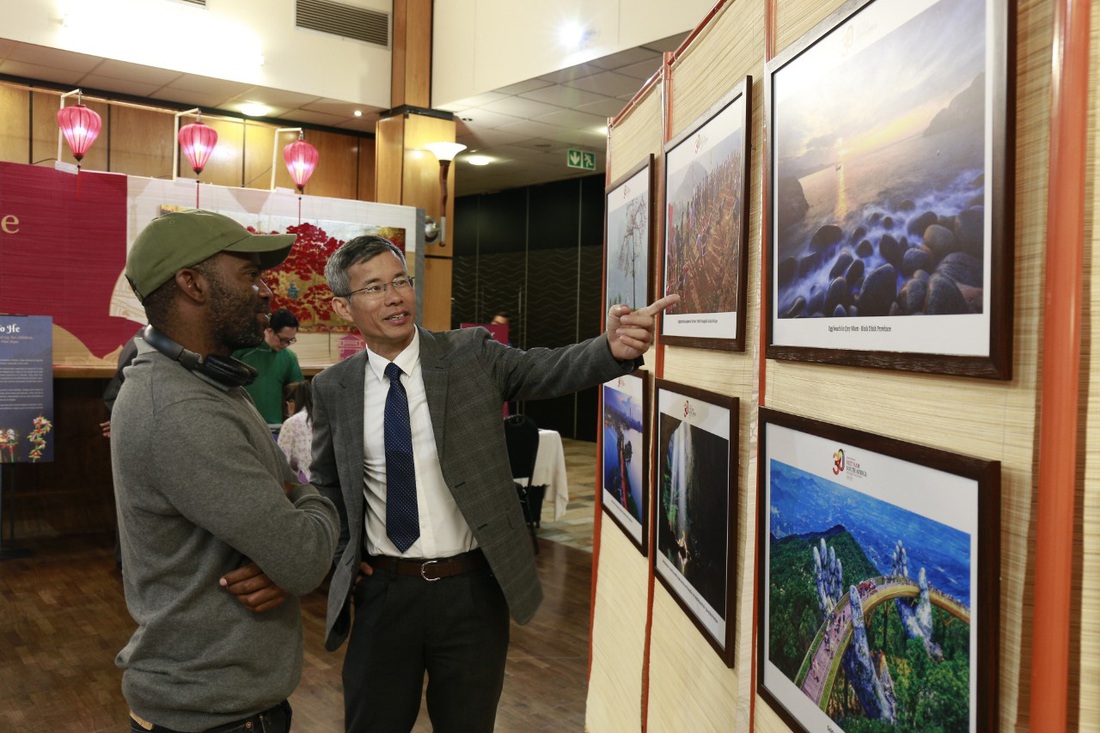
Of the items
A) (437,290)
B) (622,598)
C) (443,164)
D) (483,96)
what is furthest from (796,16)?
(437,290)

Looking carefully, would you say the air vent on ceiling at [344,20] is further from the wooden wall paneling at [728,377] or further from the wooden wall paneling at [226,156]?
the wooden wall paneling at [728,377]

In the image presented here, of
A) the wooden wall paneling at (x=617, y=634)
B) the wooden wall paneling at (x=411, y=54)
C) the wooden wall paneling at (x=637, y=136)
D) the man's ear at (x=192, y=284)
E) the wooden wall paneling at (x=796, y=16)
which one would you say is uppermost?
the wooden wall paneling at (x=411, y=54)

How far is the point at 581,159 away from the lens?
32.5 feet

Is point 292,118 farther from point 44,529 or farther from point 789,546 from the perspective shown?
point 789,546

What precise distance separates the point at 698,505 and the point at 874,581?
747 mm

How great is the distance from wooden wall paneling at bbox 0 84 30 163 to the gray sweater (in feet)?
25.6

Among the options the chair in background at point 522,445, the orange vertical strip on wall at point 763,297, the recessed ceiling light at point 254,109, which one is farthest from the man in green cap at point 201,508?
the recessed ceiling light at point 254,109

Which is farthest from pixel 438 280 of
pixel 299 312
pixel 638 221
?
pixel 638 221

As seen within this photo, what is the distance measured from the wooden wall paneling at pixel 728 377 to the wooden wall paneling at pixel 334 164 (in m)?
7.98

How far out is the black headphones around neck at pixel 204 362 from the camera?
1.45m

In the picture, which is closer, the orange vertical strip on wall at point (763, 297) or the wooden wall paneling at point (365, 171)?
the orange vertical strip on wall at point (763, 297)

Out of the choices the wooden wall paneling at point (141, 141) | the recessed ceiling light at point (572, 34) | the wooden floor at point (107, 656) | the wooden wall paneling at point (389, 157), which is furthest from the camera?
the wooden wall paneling at point (389, 157)

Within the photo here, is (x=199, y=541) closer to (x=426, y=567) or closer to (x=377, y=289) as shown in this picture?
(x=426, y=567)

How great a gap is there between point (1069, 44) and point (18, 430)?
20.7 feet
